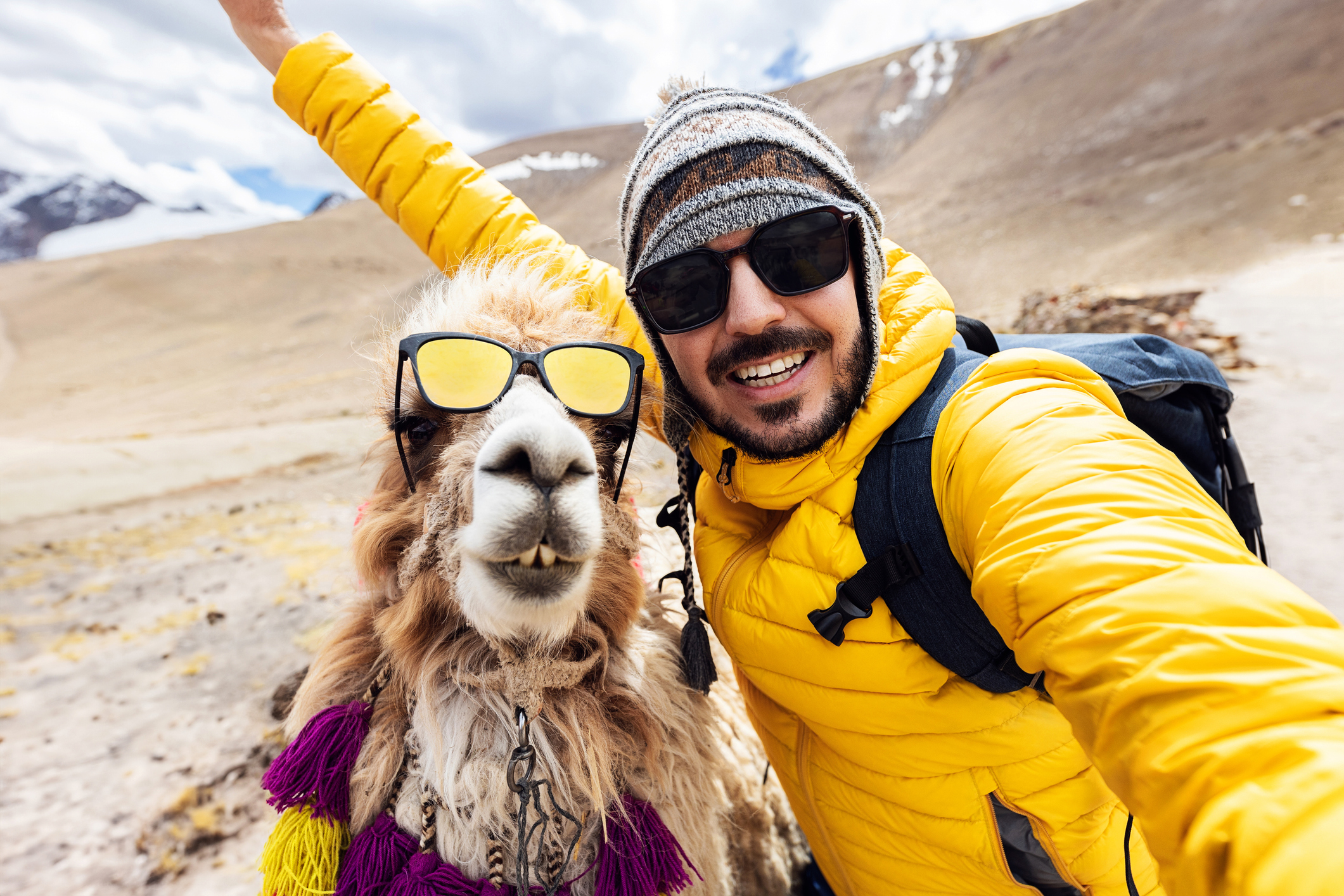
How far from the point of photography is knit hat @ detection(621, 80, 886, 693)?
1.48 metres

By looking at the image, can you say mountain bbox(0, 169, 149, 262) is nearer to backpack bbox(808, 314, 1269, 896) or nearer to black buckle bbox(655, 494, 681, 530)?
black buckle bbox(655, 494, 681, 530)

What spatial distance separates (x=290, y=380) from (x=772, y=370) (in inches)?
641

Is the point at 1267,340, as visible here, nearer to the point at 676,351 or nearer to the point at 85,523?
the point at 676,351

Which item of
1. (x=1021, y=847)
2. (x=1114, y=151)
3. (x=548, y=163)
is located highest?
(x=548, y=163)

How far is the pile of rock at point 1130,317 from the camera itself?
640 cm

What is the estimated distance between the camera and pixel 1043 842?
1354 millimetres

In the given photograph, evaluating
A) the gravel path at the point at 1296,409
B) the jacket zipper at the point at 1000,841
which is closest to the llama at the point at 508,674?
the jacket zipper at the point at 1000,841

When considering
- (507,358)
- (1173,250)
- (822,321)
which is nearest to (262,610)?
(507,358)

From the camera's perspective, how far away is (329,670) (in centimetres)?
150

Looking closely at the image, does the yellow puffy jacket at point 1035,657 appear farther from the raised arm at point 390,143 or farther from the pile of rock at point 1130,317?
the pile of rock at point 1130,317

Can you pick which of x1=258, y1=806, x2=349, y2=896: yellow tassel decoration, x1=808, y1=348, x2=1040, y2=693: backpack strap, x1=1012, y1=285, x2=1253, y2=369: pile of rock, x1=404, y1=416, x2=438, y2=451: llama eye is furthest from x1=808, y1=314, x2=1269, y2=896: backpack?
x1=1012, y1=285, x2=1253, y2=369: pile of rock

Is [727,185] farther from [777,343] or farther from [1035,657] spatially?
[1035,657]

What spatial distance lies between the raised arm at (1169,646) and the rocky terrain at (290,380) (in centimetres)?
109

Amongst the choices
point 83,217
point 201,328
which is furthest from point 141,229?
point 201,328
